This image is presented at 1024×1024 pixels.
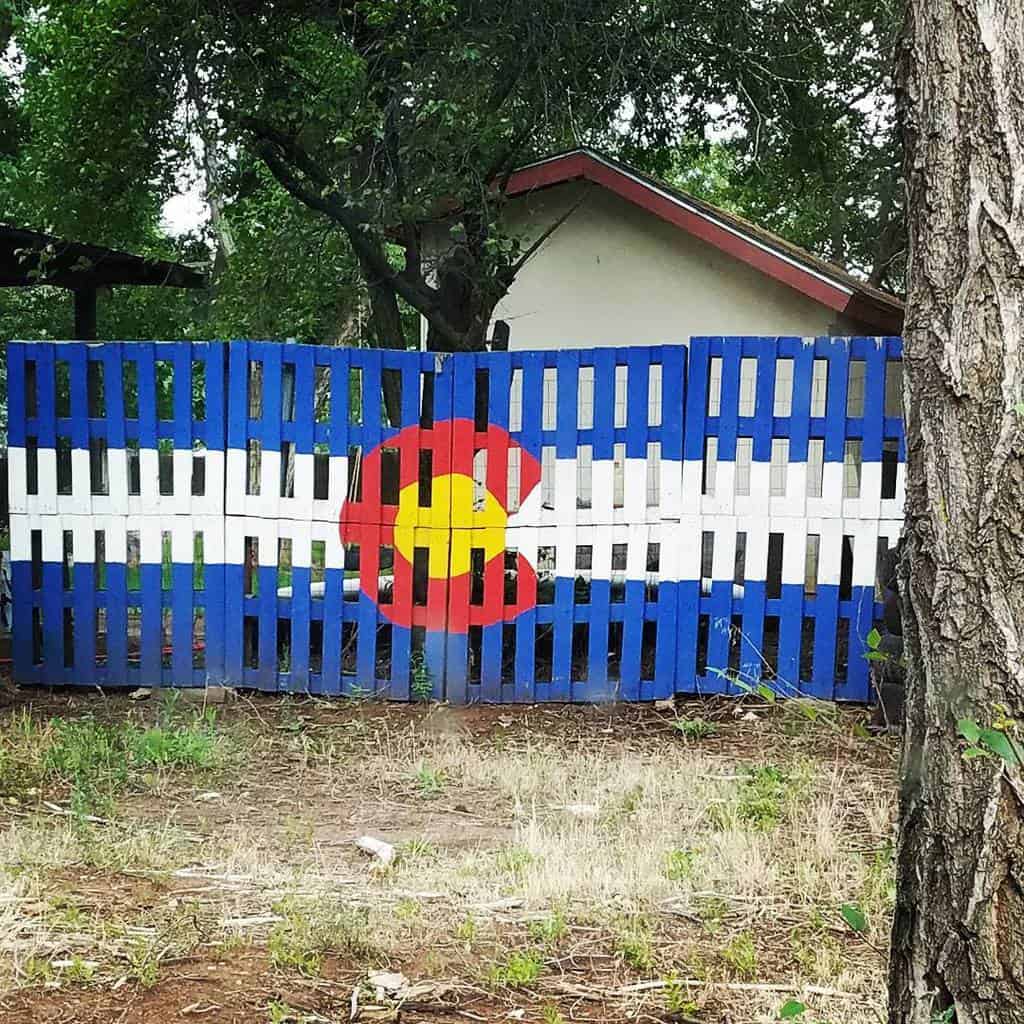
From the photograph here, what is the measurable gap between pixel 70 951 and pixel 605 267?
940 centimetres

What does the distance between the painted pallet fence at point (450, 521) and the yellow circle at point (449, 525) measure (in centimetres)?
1

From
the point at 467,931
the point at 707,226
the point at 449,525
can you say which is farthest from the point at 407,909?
the point at 707,226

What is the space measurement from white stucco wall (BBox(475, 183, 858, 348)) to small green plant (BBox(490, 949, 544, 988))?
346 inches

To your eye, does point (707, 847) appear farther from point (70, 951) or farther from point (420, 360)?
point (420, 360)

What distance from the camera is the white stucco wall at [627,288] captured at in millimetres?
11500

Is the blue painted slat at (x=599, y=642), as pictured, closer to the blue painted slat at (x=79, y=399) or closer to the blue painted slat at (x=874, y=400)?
the blue painted slat at (x=874, y=400)

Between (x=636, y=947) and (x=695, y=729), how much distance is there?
3.01 metres

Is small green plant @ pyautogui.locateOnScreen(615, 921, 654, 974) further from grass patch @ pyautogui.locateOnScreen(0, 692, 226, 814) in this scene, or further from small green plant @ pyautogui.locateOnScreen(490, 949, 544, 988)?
grass patch @ pyautogui.locateOnScreen(0, 692, 226, 814)


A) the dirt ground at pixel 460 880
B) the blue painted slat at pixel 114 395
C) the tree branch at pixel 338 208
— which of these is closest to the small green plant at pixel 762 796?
the dirt ground at pixel 460 880

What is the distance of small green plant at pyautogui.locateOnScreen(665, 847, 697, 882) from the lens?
4035 mm

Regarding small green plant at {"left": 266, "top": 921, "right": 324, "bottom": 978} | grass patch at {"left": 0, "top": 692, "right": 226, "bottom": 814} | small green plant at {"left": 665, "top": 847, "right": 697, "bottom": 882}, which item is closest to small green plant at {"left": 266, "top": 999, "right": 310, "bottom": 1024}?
small green plant at {"left": 266, "top": 921, "right": 324, "bottom": 978}

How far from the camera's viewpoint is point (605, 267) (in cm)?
1180

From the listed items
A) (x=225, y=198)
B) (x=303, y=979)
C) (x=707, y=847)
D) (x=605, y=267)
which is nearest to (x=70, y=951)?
(x=303, y=979)

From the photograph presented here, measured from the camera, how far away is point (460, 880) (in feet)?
13.2
